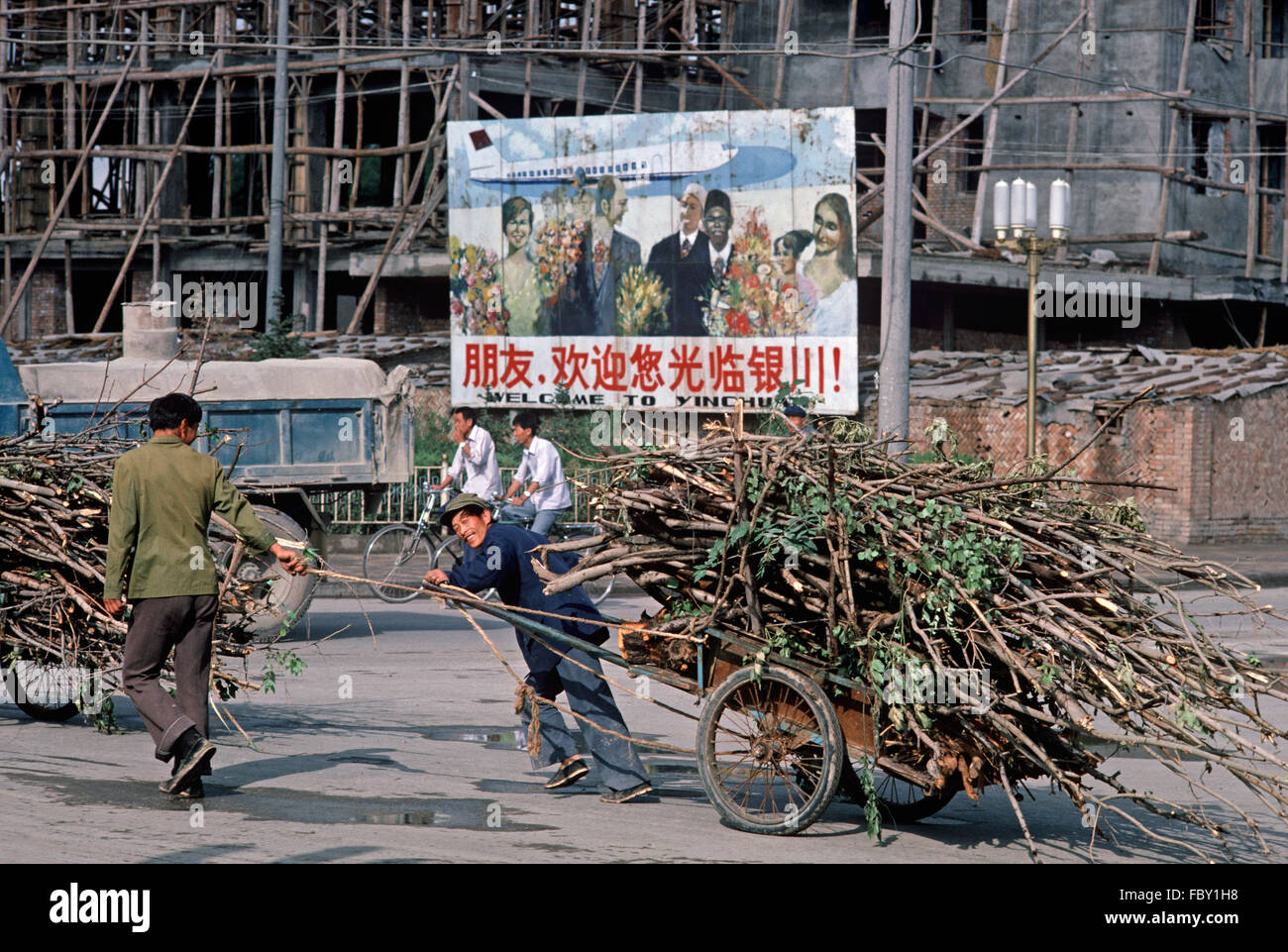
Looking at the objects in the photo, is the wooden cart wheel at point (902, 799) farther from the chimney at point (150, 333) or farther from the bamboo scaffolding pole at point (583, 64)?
the bamboo scaffolding pole at point (583, 64)

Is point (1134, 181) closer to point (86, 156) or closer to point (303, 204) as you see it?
point (303, 204)

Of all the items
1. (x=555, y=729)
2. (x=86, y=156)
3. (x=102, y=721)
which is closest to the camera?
→ (x=555, y=729)

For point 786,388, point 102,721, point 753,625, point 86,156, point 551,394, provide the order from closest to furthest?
point 753,625 < point 102,721 < point 786,388 < point 551,394 < point 86,156

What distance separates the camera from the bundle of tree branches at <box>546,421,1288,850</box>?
18.9 ft

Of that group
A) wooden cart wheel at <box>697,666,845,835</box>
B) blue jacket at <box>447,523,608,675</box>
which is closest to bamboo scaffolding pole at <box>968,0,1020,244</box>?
blue jacket at <box>447,523,608,675</box>

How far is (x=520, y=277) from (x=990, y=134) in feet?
30.8

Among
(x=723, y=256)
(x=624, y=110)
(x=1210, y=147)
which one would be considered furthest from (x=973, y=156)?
(x=723, y=256)

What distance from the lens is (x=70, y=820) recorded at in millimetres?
6480

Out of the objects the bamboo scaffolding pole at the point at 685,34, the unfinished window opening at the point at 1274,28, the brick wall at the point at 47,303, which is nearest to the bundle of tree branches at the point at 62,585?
the bamboo scaffolding pole at the point at 685,34

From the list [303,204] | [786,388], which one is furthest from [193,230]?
[786,388]

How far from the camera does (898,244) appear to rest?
619 inches

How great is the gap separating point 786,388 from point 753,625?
22.3ft

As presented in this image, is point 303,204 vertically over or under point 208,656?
over

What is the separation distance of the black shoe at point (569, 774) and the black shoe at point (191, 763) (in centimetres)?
162
